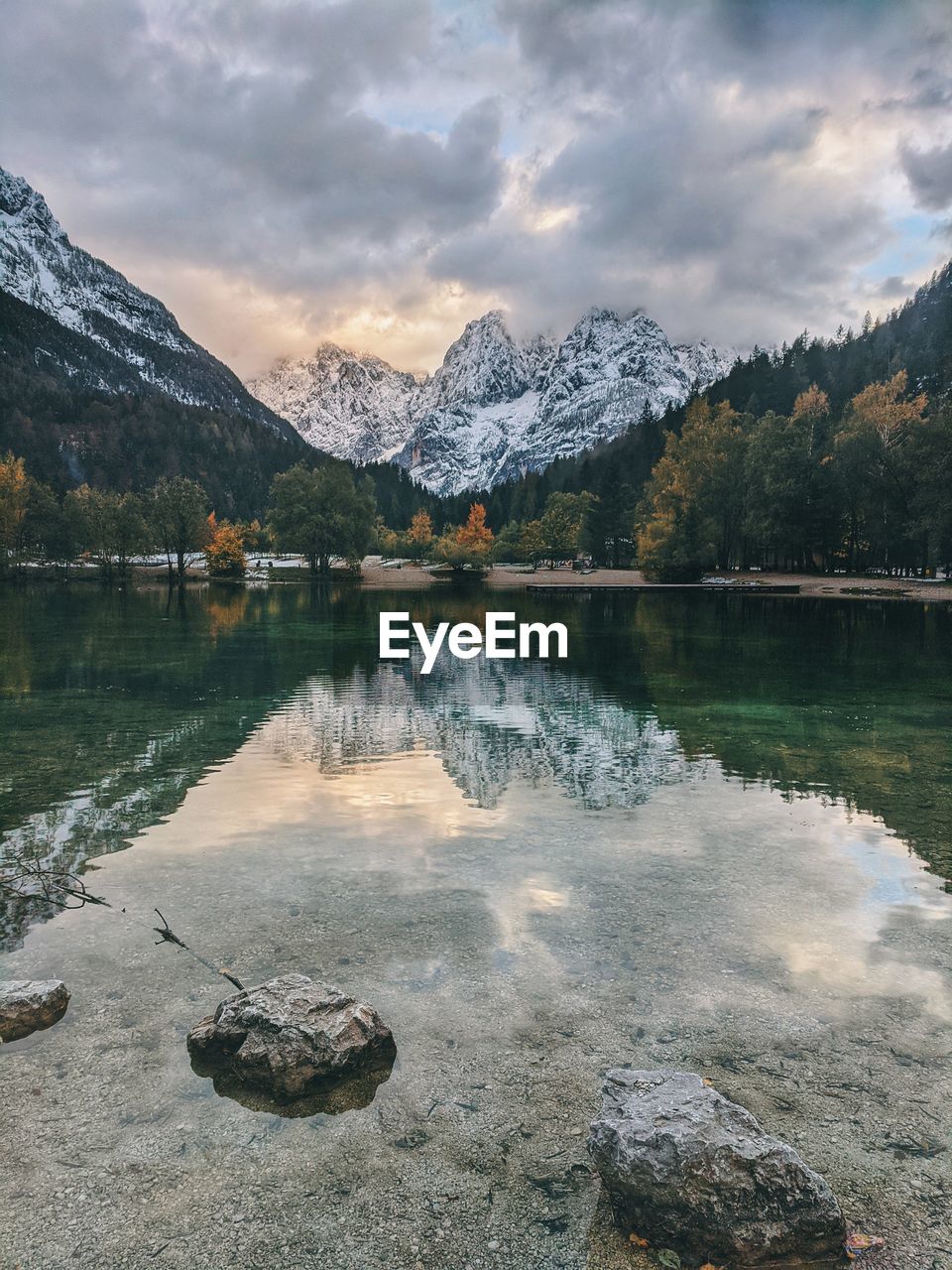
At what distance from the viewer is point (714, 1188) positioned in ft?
14.8

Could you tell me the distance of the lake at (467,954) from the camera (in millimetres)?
4863

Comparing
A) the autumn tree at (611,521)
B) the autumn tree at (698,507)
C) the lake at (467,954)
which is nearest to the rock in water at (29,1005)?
the lake at (467,954)

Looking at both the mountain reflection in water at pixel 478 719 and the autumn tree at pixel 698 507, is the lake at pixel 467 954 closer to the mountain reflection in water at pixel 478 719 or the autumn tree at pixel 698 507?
the mountain reflection in water at pixel 478 719

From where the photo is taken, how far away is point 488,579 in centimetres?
14638

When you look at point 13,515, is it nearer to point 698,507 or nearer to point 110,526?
point 110,526

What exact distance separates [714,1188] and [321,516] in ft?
420

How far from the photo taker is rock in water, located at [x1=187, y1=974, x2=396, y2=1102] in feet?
19.4

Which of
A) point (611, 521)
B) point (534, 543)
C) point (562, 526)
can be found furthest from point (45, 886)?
point (534, 543)

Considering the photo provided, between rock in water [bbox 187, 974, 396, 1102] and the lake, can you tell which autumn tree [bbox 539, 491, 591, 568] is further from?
rock in water [bbox 187, 974, 396, 1102]

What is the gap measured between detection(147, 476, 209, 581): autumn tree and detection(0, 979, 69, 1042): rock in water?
5074 inches

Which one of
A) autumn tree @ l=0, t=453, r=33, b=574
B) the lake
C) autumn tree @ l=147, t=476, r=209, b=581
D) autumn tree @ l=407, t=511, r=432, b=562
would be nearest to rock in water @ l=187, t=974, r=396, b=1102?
the lake

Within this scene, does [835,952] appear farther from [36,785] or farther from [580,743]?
[36,785]

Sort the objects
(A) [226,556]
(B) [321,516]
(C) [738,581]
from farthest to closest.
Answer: (A) [226,556], (B) [321,516], (C) [738,581]

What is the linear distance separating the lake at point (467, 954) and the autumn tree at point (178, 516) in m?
116
